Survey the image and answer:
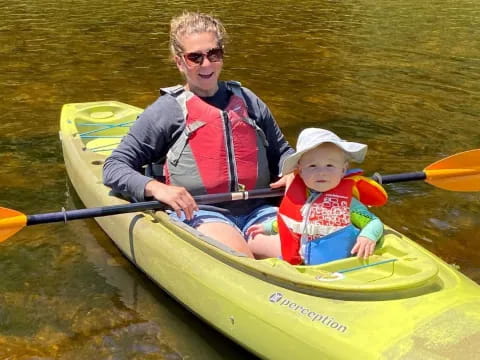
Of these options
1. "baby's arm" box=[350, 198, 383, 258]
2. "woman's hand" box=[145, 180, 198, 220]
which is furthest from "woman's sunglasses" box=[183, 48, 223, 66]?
"baby's arm" box=[350, 198, 383, 258]

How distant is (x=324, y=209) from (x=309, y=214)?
8cm

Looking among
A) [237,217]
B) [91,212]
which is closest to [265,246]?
[237,217]

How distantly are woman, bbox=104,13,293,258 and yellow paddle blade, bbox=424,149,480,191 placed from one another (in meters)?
1.17

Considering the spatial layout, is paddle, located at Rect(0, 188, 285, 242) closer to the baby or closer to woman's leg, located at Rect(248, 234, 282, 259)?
woman's leg, located at Rect(248, 234, 282, 259)

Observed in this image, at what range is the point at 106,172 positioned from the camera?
373cm

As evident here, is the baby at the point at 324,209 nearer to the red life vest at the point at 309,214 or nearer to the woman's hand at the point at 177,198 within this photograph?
the red life vest at the point at 309,214

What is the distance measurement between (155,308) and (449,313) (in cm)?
176

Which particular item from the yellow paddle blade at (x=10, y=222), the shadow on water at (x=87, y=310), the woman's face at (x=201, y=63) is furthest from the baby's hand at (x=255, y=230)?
the yellow paddle blade at (x=10, y=222)

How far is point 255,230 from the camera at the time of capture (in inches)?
142

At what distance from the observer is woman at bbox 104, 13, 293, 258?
11.8 feet

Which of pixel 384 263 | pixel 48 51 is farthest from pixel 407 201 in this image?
pixel 48 51

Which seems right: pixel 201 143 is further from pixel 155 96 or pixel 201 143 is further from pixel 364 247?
pixel 155 96

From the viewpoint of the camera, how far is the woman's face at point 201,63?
3.56 m

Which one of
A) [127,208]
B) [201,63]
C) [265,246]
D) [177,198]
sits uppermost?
[201,63]
